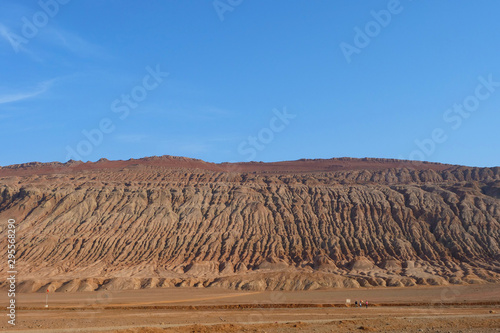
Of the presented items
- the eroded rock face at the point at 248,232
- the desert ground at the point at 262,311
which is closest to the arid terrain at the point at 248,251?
the desert ground at the point at 262,311

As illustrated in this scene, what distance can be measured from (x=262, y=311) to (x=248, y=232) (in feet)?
177

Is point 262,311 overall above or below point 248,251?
below

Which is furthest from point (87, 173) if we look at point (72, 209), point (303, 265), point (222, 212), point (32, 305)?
point (32, 305)

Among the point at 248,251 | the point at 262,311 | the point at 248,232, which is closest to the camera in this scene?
the point at 262,311

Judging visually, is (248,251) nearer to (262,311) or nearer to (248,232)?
(248,232)

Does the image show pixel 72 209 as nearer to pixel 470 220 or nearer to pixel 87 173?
pixel 87 173

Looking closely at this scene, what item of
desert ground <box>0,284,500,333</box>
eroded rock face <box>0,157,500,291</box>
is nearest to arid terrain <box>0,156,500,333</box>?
desert ground <box>0,284,500,333</box>

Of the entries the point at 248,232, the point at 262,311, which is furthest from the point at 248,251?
the point at 262,311

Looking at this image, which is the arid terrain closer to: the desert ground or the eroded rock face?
the desert ground

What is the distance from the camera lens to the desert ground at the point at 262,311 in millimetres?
40906

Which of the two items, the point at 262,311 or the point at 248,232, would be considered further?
the point at 248,232

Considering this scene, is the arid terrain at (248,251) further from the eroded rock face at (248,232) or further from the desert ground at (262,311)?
the eroded rock face at (248,232)

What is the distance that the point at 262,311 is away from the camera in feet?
182

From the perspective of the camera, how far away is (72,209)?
116125 mm
